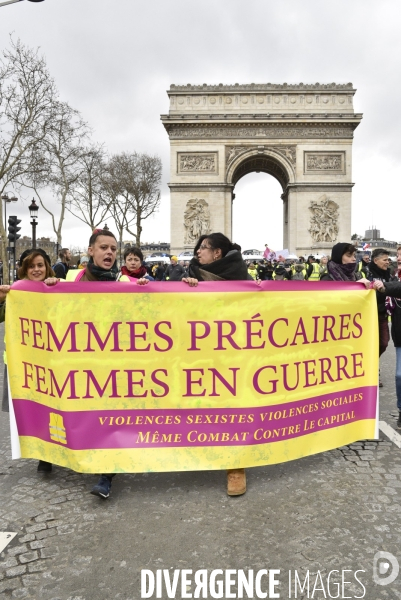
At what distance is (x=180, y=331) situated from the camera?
3.14m

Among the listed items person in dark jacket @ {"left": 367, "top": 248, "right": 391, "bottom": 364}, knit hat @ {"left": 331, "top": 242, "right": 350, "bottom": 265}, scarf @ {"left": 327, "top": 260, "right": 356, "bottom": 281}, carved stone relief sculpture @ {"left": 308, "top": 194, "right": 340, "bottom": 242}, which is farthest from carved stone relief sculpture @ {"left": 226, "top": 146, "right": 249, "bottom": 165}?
scarf @ {"left": 327, "top": 260, "right": 356, "bottom": 281}

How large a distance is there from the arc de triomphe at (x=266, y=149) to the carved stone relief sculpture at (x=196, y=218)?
0.21ft

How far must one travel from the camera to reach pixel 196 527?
270 centimetres

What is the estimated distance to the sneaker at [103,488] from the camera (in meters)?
2.99

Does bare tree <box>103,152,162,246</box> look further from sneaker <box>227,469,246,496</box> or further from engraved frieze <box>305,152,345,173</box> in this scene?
sneaker <box>227,469,246,496</box>

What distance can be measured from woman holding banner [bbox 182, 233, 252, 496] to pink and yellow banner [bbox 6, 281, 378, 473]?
12cm

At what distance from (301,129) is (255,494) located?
31062 millimetres

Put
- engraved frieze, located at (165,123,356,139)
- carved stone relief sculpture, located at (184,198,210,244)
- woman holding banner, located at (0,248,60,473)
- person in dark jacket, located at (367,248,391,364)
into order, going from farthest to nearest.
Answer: engraved frieze, located at (165,123,356,139)
carved stone relief sculpture, located at (184,198,210,244)
person in dark jacket, located at (367,248,391,364)
woman holding banner, located at (0,248,60,473)

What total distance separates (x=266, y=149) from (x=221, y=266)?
98.4 ft

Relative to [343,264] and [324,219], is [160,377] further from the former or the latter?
[324,219]

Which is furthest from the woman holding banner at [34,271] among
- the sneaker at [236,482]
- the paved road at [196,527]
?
the sneaker at [236,482]

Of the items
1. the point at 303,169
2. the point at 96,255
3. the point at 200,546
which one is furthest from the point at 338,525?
the point at 303,169

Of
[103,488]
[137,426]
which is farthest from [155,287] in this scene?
[103,488]

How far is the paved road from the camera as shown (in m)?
2.26
